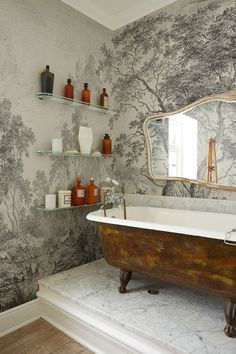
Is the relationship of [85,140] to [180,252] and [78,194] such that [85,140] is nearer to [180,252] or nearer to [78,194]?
[78,194]

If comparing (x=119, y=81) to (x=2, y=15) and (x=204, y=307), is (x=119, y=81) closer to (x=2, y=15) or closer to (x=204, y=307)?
(x=2, y=15)

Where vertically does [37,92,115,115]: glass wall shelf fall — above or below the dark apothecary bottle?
below

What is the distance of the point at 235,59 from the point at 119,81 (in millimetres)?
1299

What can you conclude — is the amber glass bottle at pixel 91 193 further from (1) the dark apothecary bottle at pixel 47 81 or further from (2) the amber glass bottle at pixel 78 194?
(1) the dark apothecary bottle at pixel 47 81

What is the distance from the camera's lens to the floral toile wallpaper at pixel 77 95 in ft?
7.24

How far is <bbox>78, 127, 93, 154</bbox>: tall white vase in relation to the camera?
272cm

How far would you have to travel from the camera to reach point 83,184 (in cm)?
288

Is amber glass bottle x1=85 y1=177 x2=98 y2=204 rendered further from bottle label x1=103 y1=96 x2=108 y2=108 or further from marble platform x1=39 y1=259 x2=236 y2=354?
bottle label x1=103 y1=96 x2=108 y2=108

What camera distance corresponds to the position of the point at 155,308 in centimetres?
191

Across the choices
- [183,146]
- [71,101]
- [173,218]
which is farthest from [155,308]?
[71,101]

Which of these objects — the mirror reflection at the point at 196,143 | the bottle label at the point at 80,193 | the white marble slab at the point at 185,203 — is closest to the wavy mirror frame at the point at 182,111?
the mirror reflection at the point at 196,143

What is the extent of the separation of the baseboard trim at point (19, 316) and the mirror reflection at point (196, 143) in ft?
5.40

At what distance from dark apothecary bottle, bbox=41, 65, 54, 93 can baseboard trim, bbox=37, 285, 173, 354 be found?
1716 mm

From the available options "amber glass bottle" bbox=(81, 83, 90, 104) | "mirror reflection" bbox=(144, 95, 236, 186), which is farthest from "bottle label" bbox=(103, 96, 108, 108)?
"mirror reflection" bbox=(144, 95, 236, 186)
